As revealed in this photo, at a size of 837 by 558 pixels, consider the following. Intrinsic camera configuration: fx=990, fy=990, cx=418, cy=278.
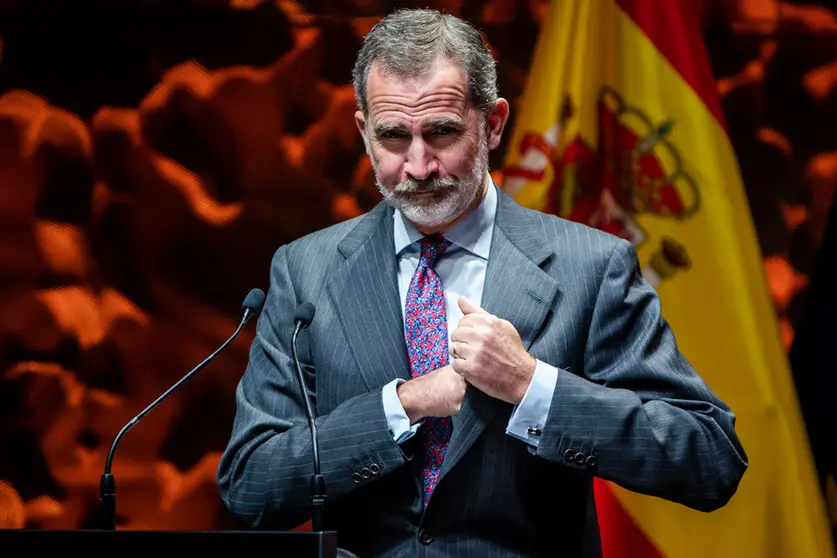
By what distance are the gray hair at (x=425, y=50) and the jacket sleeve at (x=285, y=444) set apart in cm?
51

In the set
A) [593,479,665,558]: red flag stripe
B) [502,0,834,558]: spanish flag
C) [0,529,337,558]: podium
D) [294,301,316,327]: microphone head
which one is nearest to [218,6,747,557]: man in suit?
[294,301,316,327]: microphone head

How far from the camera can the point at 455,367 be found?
1.70 meters

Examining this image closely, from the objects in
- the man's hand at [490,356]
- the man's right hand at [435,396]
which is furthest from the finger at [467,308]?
the man's right hand at [435,396]

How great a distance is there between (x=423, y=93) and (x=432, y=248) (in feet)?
1.01

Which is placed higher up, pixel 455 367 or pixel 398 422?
pixel 455 367

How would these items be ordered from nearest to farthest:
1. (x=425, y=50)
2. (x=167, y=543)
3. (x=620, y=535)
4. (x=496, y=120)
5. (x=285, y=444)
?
(x=167, y=543) → (x=285, y=444) → (x=425, y=50) → (x=496, y=120) → (x=620, y=535)

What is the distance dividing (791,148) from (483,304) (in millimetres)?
1559

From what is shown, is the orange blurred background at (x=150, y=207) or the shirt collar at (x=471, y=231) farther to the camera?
the orange blurred background at (x=150, y=207)

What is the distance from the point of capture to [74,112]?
Result: 2844 mm

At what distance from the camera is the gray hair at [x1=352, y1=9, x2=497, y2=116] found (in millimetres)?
1901

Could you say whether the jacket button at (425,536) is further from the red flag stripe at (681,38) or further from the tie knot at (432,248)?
the red flag stripe at (681,38)

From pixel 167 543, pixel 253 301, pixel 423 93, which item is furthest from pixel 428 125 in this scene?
pixel 167 543

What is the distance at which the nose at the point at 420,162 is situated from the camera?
1.86m

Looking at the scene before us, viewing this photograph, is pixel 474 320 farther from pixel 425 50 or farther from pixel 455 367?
pixel 425 50
